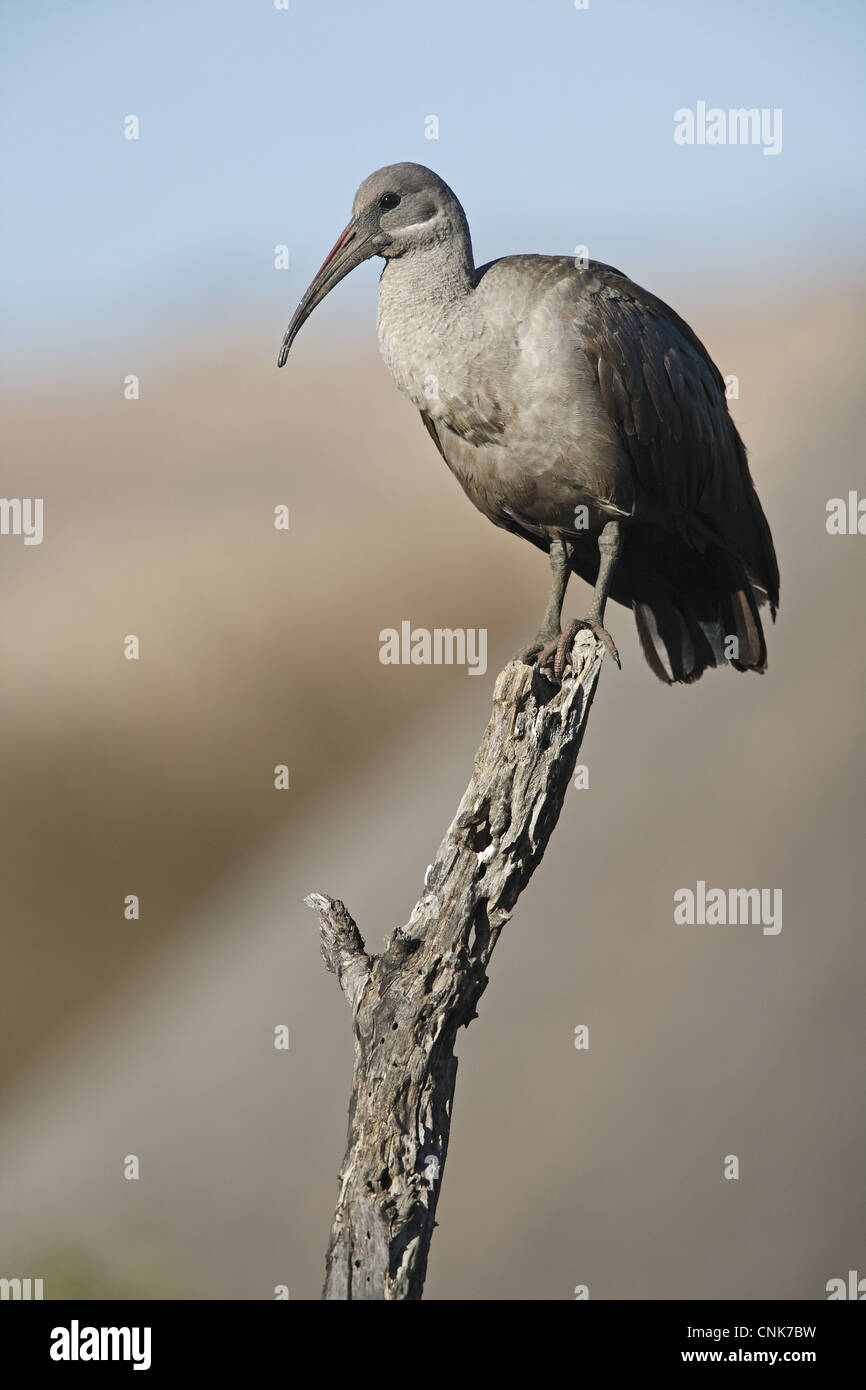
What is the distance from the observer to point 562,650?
18.4 ft

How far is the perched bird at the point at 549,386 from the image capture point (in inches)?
229

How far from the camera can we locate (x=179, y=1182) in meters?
11.8

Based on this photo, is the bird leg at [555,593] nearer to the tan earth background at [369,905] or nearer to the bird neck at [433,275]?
the bird neck at [433,275]

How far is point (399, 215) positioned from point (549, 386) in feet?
3.47

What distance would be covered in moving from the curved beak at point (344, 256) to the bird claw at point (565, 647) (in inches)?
73.1

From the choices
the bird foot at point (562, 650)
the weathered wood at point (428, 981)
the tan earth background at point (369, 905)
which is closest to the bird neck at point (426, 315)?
the bird foot at point (562, 650)

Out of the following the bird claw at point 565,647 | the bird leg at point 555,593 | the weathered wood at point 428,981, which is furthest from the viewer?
the bird leg at point 555,593

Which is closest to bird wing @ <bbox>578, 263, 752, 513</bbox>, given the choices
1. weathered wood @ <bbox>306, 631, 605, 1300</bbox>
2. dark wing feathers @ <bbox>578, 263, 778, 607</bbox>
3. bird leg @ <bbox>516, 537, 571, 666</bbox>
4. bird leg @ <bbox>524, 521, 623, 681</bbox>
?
dark wing feathers @ <bbox>578, 263, 778, 607</bbox>

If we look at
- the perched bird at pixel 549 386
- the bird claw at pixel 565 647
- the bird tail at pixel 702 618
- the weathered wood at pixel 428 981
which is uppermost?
the perched bird at pixel 549 386

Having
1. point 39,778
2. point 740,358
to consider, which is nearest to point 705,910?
point 39,778

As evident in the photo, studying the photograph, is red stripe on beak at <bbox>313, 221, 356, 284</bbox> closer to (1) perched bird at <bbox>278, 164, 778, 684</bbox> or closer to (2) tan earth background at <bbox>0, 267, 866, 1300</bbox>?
(1) perched bird at <bbox>278, 164, 778, 684</bbox>

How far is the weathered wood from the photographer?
4215 millimetres

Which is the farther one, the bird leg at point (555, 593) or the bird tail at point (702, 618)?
the bird tail at point (702, 618)

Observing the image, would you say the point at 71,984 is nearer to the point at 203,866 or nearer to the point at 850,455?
the point at 203,866
